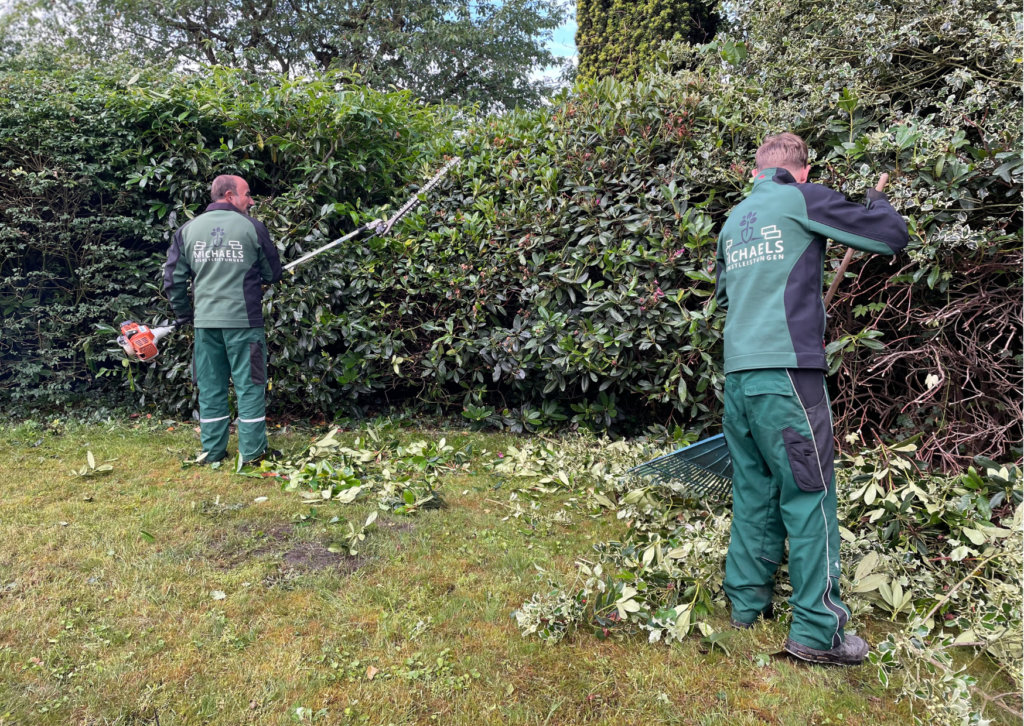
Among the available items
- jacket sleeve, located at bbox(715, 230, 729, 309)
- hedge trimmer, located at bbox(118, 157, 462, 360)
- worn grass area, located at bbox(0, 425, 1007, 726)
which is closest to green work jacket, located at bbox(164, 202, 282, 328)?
hedge trimmer, located at bbox(118, 157, 462, 360)

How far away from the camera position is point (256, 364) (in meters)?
4.62

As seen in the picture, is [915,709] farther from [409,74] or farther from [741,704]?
[409,74]

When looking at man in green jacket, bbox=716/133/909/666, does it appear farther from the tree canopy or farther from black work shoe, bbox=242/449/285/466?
the tree canopy

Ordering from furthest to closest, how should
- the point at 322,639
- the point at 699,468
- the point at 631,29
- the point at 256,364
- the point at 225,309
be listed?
the point at 631,29, the point at 256,364, the point at 225,309, the point at 699,468, the point at 322,639

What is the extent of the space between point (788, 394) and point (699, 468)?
97cm

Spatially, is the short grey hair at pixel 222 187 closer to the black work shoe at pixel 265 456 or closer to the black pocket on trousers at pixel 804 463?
the black work shoe at pixel 265 456

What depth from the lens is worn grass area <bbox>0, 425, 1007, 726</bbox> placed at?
215 cm

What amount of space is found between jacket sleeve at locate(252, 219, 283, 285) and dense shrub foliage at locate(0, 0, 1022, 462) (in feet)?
2.45

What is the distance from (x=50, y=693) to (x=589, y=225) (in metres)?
4.21

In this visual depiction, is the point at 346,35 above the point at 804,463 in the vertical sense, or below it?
above

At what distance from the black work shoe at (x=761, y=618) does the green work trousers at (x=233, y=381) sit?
141 inches

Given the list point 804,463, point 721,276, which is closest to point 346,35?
point 721,276

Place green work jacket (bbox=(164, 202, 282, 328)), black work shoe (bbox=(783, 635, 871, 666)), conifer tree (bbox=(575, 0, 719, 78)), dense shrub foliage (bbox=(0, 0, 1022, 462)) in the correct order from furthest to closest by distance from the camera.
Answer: conifer tree (bbox=(575, 0, 719, 78)) → green work jacket (bbox=(164, 202, 282, 328)) → dense shrub foliage (bbox=(0, 0, 1022, 462)) → black work shoe (bbox=(783, 635, 871, 666))

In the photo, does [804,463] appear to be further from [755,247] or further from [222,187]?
[222,187]
